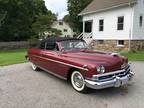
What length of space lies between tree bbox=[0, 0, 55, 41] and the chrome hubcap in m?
27.3

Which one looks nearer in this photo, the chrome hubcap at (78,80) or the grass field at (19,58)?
the chrome hubcap at (78,80)

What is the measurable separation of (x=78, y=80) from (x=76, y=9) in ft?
116

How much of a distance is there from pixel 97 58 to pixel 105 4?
1786 cm

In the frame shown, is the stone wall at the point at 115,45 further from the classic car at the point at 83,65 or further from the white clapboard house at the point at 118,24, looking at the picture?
the classic car at the point at 83,65

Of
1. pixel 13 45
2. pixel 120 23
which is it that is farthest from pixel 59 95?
pixel 13 45

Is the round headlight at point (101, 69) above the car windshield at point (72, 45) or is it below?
below

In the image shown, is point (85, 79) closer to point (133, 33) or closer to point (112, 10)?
point (133, 33)

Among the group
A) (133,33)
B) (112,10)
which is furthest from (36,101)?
(112,10)

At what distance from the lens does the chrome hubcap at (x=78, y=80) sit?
251 inches

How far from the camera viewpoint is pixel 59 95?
620 centimetres

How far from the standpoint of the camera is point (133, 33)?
1933 centimetres

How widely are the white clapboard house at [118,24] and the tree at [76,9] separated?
54.4 feet

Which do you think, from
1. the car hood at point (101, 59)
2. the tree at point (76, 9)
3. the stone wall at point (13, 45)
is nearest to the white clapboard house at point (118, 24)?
the stone wall at point (13, 45)

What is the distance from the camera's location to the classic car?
5.78 meters
